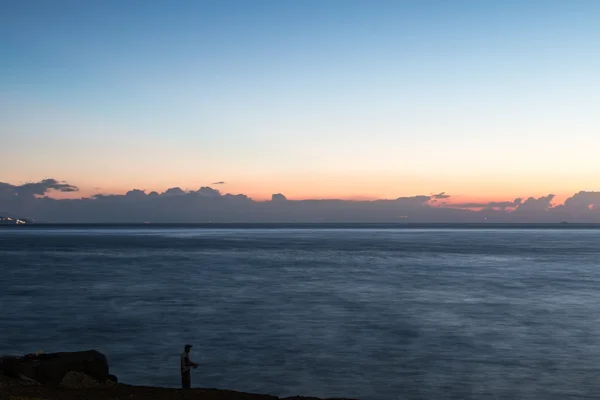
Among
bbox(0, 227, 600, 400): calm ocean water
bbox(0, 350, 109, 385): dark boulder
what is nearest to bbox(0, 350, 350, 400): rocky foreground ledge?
bbox(0, 350, 109, 385): dark boulder

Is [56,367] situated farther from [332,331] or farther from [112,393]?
[332,331]

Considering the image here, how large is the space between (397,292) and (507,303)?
395 inches

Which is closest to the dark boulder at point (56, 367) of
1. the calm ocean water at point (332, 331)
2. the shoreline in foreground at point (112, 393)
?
the shoreline in foreground at point (112, 393)

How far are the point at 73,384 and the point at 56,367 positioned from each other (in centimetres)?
106

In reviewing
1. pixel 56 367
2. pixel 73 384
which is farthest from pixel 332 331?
pixel 73 384

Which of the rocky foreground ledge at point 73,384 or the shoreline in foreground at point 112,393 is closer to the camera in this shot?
the shoreline in foreground at point 112,393

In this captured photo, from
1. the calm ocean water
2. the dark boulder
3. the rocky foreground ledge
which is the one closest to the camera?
the rocky foreground ledge

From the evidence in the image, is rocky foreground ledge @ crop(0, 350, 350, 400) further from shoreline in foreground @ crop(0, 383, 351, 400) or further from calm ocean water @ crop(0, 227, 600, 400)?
calm ocean water @ crop(0, 227, 600, 400)

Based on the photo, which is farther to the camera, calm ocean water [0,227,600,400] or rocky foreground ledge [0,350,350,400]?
calm ocean water [0,227,600,400]

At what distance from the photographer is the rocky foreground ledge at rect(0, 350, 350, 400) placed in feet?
55.4

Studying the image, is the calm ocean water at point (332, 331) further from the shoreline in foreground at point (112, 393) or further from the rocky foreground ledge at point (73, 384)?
the shoreline in foreground at point (112, 393)

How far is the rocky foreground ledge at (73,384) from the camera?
55.4 ft

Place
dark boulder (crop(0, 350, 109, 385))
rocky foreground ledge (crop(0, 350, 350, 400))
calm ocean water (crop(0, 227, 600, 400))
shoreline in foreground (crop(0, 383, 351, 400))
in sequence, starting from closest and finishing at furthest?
1. shoreline in foreground (crop(0, 383, 351, 400))
2. rocky foreground ledge (crop(0, 350, 350, 400))
3. dark boulder (crop(0, 350, 109, 385))
4. calm ocean water (crop(0, 227, 600, 400))

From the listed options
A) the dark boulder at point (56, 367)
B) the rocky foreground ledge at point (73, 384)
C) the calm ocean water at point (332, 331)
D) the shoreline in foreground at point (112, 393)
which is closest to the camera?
the shoreline in foreground at point (112, 393)
